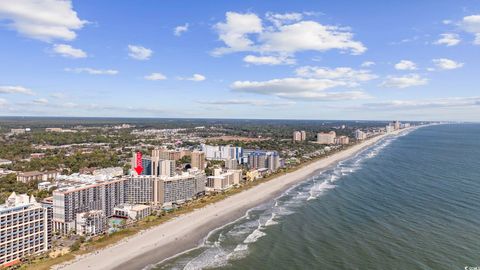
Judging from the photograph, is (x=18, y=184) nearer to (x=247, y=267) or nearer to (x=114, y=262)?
(x=114, y=262)

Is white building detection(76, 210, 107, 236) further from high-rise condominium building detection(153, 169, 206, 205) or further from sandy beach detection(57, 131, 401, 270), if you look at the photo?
high-rise condominium building detection(153, 169, 206, 205)

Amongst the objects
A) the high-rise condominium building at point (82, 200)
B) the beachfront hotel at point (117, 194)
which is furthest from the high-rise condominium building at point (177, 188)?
the high-rise condominium building at point (82, 200)

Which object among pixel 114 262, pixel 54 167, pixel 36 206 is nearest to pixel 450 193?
pixel 114 262

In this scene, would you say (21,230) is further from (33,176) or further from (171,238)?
(33,176)

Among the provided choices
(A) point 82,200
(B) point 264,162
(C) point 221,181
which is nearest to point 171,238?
(A) point 82,200

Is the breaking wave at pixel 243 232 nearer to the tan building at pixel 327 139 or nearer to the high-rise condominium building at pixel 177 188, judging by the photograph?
the high-rise condominium building at pixel 177 188

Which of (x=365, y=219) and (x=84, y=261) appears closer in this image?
(x=84, y=261)
